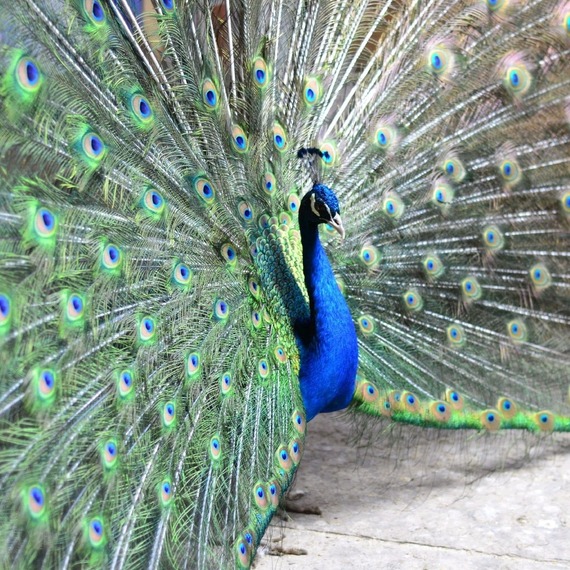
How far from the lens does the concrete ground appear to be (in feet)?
7.63

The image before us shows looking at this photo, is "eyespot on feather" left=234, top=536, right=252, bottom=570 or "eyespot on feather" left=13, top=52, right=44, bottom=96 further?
"eyespot on feather" left=234, top=536, right=252, bottom=570

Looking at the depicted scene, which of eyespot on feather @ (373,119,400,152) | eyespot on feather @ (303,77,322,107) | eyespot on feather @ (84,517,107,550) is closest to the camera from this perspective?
eyespot on feather @ (84,517,107,550)

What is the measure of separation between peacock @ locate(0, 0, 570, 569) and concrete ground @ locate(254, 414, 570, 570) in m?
0.24

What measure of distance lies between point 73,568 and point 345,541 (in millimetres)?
1084

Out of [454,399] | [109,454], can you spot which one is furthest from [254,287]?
[454,399]

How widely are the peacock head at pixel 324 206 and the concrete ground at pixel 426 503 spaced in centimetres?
89

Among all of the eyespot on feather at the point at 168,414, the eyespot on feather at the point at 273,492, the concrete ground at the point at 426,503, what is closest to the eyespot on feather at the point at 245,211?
the eyespot on feather at the point at 168,414

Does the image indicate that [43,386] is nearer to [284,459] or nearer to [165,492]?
[165,492]

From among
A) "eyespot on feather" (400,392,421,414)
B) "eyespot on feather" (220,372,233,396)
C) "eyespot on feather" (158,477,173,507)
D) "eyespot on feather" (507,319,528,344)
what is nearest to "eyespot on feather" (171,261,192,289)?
"eyespot on feather" (220,372,233,396)

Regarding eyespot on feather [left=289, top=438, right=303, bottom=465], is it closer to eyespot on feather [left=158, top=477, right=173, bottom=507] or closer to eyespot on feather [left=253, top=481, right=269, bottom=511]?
eyespot on feather [left=253, top=481, right=269, bottom=511]

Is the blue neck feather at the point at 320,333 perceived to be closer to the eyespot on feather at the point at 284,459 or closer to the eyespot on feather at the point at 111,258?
the eyespot on feather at the point at 284,459

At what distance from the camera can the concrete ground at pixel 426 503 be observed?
2.32m

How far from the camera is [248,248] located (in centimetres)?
216

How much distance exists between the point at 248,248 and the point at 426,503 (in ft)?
3.63
